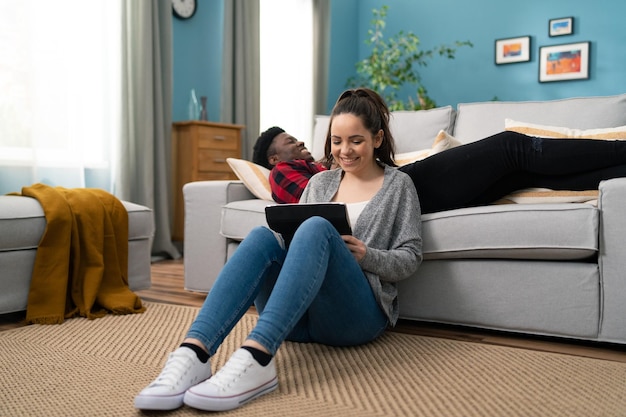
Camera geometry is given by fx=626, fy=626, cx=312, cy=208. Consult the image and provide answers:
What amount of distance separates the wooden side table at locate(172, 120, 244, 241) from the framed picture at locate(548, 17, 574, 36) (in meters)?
2.80

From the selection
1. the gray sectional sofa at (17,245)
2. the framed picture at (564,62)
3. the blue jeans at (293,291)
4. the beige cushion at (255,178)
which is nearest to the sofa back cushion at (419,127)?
the beige cushion at (255,178)

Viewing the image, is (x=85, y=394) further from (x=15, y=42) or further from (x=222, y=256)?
(x=15, y=42)

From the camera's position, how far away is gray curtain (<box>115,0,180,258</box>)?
3922mm

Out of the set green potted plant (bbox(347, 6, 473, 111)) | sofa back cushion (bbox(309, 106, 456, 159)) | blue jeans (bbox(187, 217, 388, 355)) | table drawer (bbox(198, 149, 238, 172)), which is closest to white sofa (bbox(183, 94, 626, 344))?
blue jeans (bbox(187, 217, 388, 355))

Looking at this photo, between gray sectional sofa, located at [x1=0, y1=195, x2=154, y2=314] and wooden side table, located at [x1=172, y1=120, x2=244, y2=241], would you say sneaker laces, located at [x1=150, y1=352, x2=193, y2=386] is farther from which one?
wooden side table, located at [x1=172, y1=120, x2=244, y2=241]

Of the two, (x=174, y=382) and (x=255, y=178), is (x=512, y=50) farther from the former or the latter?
(x=174, y=382)

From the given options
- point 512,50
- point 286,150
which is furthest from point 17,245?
point 512,50

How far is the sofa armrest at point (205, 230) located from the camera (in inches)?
106

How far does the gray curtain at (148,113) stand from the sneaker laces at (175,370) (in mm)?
2732

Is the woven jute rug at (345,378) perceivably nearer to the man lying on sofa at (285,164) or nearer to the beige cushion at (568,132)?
the man lying on sofa at (285,164)

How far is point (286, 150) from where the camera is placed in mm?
2615

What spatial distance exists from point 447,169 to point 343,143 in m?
0.45

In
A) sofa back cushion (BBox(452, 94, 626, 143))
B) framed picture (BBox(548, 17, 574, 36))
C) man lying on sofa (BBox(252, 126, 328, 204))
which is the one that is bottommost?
man lying on sofa (BBox(252, 126, 328, 204))

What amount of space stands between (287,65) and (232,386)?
439 cm
